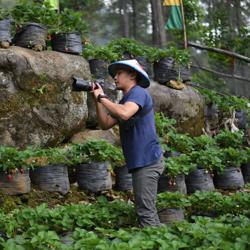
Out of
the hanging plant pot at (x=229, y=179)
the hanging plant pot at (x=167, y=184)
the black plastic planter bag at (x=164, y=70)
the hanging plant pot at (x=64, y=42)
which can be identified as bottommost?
the hanging plant pot at (x=229, y=179)

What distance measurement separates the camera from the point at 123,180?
6.54 meters

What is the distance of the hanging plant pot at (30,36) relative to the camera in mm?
7438

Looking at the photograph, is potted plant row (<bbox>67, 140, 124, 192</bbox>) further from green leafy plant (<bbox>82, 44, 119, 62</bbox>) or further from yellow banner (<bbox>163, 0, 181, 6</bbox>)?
yellow banner (<bbox>163, 0, 181, 6</bbox>)

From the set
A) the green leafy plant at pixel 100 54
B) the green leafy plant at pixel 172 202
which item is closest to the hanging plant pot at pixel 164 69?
the green leafy plant at pixel 100 54

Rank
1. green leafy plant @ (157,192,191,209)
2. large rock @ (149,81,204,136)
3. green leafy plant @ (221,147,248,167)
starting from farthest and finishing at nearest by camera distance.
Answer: large rock @ (149,81,204,136) → green leafy plant @ (221,147,248,167) → green leafy plant @ (157,192,191,209)

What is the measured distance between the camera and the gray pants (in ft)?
13.3

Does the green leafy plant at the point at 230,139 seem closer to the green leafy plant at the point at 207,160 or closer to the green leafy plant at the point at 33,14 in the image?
the green leafy plant at the point at 207,160

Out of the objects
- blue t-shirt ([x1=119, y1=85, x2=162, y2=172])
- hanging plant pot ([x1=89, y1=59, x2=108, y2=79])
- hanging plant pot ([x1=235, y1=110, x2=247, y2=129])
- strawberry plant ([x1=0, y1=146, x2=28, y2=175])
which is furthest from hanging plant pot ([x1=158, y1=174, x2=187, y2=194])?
hanging plant pot ([x1=235, y1=110, x2=247, y2=129])

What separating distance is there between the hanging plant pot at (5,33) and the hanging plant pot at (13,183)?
244 centimetres

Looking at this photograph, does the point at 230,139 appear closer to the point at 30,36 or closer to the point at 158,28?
the point at 30,36

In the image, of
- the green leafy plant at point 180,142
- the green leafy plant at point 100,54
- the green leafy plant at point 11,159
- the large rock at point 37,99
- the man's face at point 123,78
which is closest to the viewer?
Answer: the man's face at point 123,78

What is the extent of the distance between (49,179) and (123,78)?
225 centimetres

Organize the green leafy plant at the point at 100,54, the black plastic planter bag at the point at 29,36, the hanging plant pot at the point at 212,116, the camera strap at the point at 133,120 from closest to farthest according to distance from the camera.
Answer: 1. the camera strap at the point at 133,120
2. the black plastic planter bag at the point at 29,36
3. the green leafy plant at the point at 100,54
4. the hanging plant pot at the point at 212,116

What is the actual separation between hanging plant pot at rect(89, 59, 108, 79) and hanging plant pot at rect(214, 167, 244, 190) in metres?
2.71
